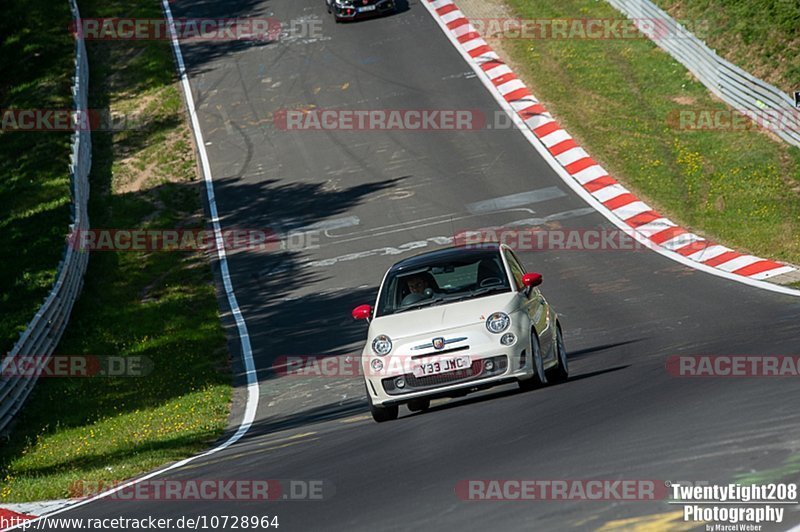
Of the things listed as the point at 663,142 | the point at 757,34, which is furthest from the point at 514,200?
the point at 757,34

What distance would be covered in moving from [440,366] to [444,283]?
5.52 feet

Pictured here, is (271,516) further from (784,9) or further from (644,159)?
(784,9)

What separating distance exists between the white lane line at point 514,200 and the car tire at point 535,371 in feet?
42.4

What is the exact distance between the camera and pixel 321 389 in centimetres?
1894

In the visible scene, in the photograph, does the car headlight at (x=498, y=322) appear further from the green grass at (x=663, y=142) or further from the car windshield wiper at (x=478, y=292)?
the green grass at (x=663, y=142)

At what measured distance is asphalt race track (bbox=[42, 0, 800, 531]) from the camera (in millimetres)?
9516

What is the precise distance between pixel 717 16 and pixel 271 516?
2754 centimetres

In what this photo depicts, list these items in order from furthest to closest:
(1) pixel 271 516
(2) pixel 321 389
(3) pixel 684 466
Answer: (2) pixel 321 389
(1) pixel 271 516
(3) pixel 684 466

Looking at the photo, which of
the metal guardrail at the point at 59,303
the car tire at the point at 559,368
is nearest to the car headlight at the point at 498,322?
the car tire at the point at 559,368

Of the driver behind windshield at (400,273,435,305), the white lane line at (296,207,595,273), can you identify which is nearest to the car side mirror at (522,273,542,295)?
the driver behind windshield at (400,273,435,305)

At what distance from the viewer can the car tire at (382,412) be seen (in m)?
13.8

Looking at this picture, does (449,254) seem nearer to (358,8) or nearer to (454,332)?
(454,332)

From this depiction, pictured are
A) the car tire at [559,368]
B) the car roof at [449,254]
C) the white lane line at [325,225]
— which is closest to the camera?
the car roof at [449,254]

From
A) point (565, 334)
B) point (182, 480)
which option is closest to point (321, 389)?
point (565, 334)
